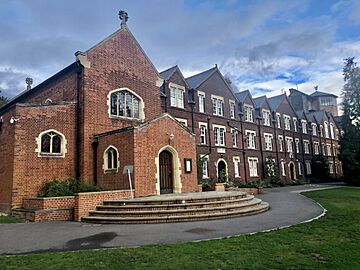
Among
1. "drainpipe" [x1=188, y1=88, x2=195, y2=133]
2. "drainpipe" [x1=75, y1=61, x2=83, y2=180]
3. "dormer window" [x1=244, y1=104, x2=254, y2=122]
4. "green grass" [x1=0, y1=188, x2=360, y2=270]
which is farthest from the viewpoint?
"dormer window" [x1=244, y1=104, x2=254, y2=122]

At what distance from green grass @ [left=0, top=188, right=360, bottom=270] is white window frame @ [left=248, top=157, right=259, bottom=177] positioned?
26522 millimetres

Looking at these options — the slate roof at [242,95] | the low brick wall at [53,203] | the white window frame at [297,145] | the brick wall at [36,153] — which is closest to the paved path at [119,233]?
the low brick wall at [53,203]

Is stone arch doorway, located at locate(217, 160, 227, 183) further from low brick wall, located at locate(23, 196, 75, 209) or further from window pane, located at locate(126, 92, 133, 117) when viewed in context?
low brick wall, located at locate(23, 196, 75, 209)

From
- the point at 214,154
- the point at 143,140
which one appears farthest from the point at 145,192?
the point at 214,154

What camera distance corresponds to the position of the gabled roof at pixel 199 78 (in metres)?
30.6

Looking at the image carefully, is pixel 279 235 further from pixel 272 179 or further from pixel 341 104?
pixel 341 104

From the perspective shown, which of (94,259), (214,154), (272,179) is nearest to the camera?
(94,259)

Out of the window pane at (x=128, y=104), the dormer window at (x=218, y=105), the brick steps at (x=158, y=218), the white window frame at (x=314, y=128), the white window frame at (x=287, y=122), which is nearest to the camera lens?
the brick steps at (x=158, y=218)

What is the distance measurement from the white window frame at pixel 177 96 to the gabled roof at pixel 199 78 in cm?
251

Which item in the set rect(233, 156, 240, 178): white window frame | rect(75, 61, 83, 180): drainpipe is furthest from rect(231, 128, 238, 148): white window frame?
rect(75, 61, 83, 180): drainpipe

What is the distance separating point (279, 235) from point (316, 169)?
41913 millimetres

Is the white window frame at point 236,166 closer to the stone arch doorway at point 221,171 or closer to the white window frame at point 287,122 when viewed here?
the stone arch doorway at point 221,171

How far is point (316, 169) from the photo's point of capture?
149ft

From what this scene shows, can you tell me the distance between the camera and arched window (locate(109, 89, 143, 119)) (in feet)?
65.5
